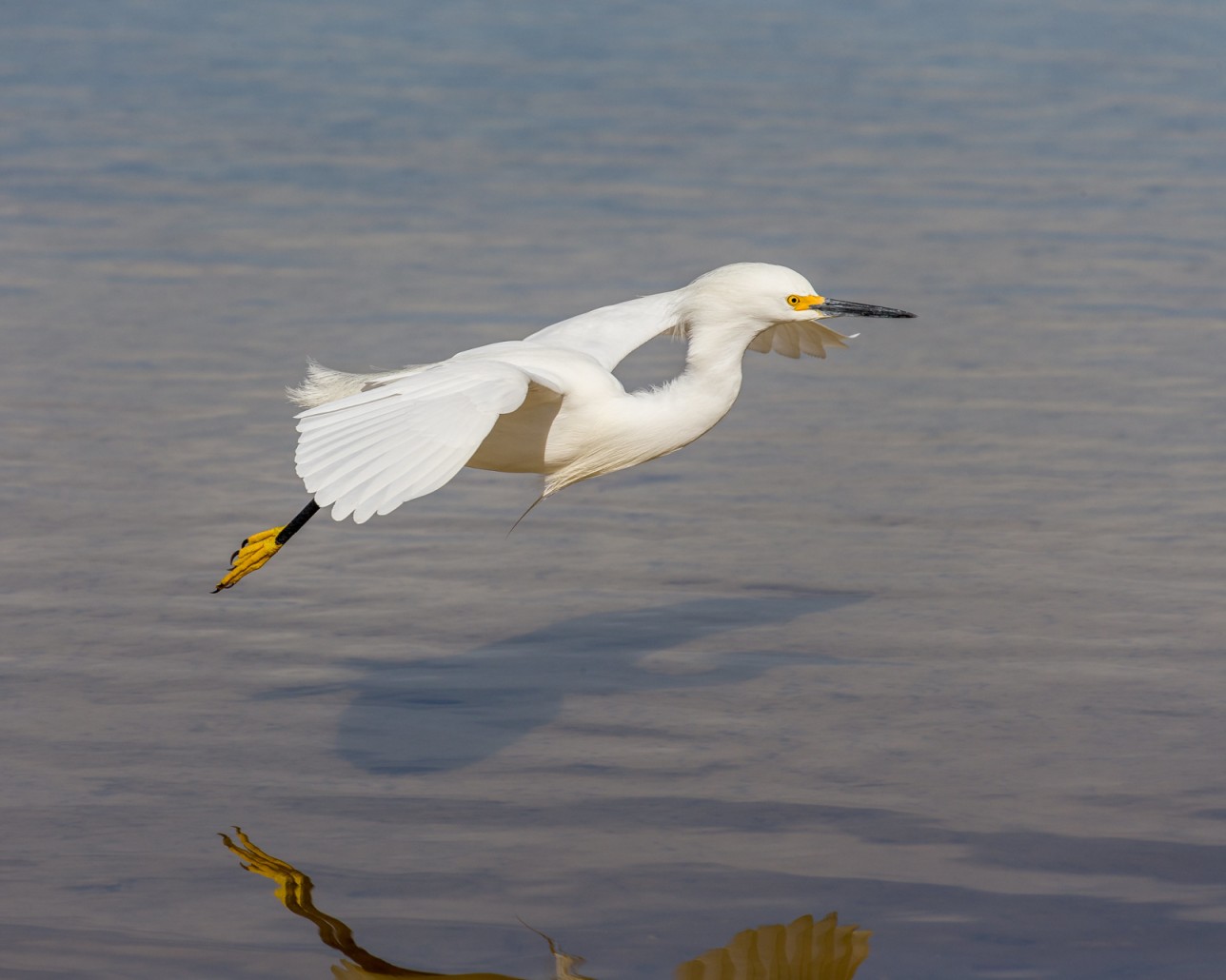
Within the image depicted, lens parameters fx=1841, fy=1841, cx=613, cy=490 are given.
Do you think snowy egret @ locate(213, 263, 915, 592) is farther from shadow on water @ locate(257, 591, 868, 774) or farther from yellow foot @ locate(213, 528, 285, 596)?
shadow on water @ locate(257, 591, 868, 774)

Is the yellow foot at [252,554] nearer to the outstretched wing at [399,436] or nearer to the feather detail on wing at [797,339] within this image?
the outstretched wing at [399,436]

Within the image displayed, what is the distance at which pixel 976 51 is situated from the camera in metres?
17.5

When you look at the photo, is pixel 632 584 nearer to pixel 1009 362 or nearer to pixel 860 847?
pixel 860 847

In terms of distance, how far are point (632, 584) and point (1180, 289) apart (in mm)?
4692

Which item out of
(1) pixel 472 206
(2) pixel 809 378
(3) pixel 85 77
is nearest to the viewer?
(2) pixel 809 378

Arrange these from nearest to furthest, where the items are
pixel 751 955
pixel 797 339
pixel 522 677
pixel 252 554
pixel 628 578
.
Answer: pixel 751 955 → pixel 522 677 → pixel 252 554 → pixel 797 339 → pixel 628 578

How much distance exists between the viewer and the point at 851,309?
566 cm

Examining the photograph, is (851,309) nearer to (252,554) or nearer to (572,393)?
(572,393)

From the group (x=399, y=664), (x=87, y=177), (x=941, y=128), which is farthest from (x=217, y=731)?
(x=941, y=128)

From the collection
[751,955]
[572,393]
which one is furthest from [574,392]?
[751,955]

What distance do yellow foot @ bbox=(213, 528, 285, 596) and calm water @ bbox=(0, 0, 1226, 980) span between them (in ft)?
0.81

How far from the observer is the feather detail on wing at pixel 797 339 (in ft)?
20.7

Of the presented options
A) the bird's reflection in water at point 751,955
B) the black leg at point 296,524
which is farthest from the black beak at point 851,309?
the bird's reflection in water at point 751,955

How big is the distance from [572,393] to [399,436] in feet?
3.29
